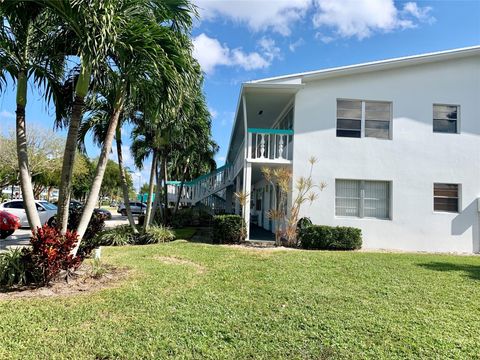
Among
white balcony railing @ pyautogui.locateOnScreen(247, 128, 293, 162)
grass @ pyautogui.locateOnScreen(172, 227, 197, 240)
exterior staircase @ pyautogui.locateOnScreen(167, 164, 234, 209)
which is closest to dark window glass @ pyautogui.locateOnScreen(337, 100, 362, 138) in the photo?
white balcony railing @ pyautogui.locateOnScreen(247, 128, 293, 162)

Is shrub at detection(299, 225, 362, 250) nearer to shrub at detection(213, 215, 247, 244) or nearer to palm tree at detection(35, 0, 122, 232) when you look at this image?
shrub at detection(213, 215, 247, 244)

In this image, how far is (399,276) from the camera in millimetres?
7250

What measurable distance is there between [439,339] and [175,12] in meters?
6.76

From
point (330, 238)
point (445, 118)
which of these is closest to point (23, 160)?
point (330, 238)

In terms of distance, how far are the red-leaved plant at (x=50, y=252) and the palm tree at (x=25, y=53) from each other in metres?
0.53

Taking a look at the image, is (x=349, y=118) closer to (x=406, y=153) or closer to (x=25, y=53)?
(x=406, y=153)

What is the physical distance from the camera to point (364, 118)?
12.7 m

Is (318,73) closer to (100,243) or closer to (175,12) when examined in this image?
(175,12)

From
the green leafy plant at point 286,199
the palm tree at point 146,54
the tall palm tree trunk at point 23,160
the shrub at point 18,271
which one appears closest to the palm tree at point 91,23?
the palm tree at point 146,54

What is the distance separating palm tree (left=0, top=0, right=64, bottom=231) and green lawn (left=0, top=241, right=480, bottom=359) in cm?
235

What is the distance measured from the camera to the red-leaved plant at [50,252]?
5715mm

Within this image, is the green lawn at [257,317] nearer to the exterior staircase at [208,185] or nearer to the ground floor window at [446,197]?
the ground floor window at [446,197]

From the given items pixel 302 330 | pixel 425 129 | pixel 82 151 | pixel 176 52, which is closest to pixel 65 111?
pixel 176 52

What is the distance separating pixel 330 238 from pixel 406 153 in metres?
4.39
